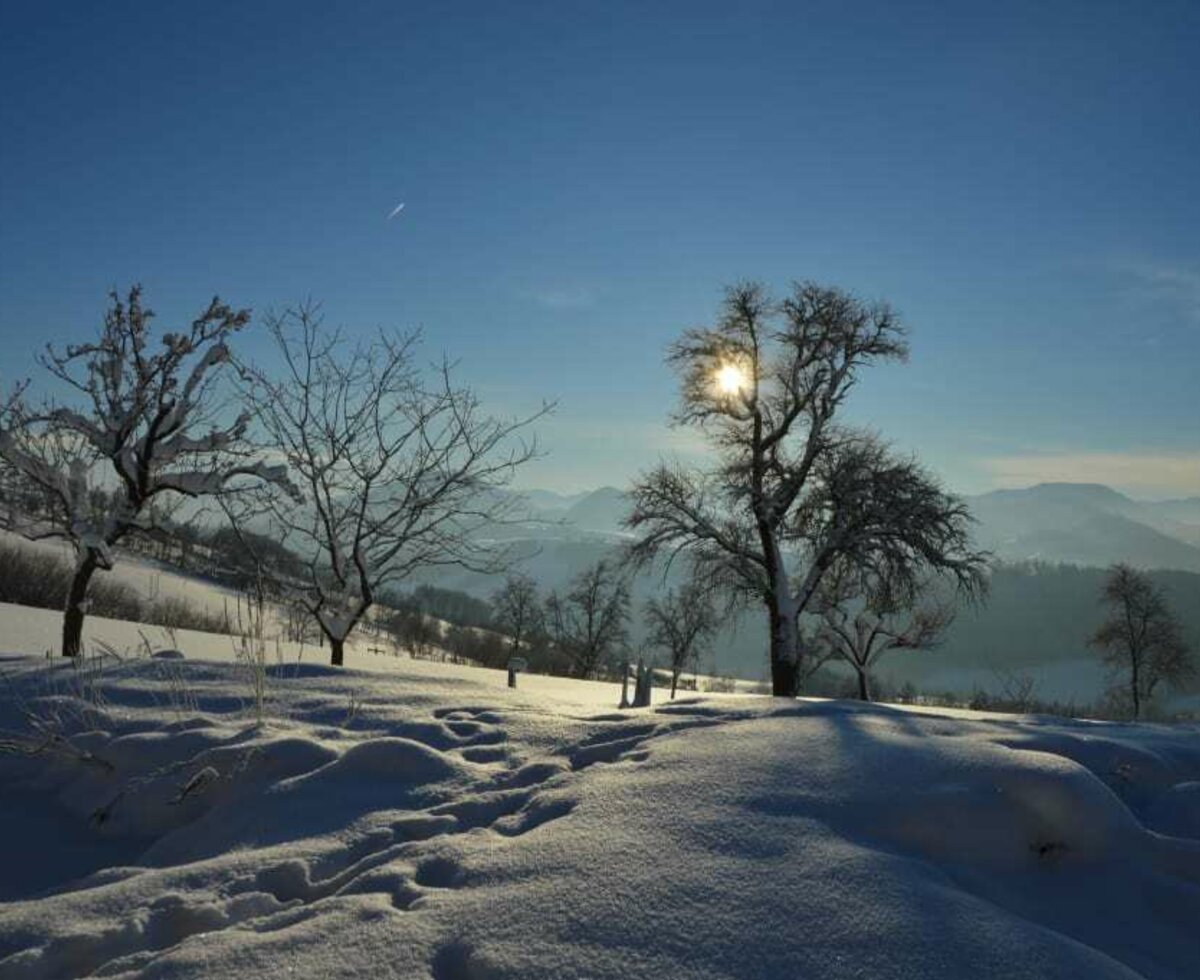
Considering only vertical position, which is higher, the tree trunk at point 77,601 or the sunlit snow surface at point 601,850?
the tree trunk at point 77,601

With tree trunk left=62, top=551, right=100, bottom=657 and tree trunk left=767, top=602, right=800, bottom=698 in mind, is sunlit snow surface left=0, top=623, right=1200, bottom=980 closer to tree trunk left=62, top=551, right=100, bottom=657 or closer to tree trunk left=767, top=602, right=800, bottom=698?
tree trunk left=62, top=551, right=100, bottom=657

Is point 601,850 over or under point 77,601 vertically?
under

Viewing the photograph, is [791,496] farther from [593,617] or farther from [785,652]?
[593,617]

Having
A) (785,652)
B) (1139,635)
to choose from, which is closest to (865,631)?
(785,652)

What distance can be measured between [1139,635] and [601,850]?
34823mm

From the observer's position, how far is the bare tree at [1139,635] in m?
28.9

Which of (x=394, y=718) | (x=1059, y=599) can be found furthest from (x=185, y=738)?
(x=1059, y=599)

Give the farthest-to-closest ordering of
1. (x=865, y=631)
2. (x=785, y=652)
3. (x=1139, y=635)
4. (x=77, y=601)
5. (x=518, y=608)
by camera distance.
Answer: (x=518, y=608) < (x=1139, y=635) < (x=865, y=631) < (x=785, y=652) < (x=77, y=601)

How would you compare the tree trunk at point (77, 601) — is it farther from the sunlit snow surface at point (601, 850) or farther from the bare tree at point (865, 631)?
the bare tree at point (865, 631)

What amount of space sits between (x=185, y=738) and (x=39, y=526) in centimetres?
715

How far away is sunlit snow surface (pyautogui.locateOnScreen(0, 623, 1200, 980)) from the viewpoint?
181cm

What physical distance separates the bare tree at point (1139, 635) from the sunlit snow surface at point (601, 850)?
31.1 metres

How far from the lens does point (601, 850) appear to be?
225cm

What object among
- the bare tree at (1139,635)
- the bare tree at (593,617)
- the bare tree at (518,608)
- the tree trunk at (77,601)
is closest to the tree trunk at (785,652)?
the tree trunk at (77,601)
